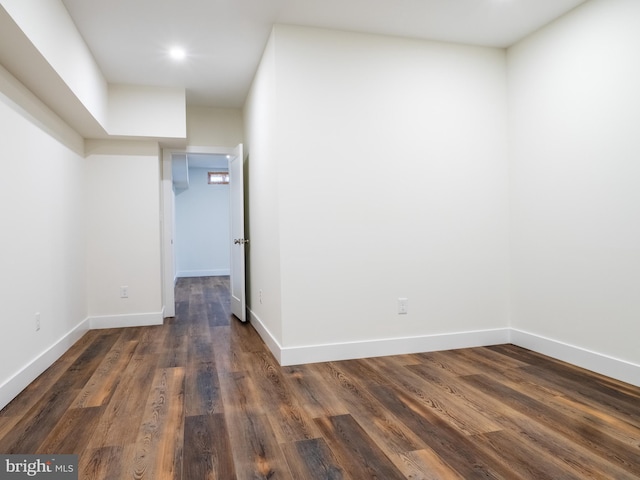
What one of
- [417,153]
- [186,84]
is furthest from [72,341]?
[417,153]

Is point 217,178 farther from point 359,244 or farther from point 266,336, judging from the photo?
point 359,244

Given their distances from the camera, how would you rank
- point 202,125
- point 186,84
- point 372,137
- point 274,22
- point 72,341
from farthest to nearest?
point 202,125, point 186,84, point 72,341, point 372,137, point 274,22

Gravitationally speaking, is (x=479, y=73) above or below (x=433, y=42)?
below

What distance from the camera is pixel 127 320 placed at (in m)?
4.39

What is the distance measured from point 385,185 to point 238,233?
6.60ft

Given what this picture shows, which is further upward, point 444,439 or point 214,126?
point 214,126

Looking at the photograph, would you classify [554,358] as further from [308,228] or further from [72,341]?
[72,341]

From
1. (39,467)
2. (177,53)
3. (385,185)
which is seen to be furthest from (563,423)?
(177,53)

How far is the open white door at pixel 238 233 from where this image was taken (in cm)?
445

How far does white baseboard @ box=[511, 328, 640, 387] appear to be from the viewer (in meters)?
2.51

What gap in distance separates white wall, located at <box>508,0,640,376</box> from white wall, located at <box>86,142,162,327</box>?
12.0 feet

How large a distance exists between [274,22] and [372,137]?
1.10 metres

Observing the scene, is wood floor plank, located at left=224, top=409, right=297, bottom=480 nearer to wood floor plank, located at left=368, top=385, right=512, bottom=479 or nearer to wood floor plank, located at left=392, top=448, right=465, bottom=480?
wood floor plank, located at left=392, top=448, right=465, bottom=480

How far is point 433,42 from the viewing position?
10.9 ft
